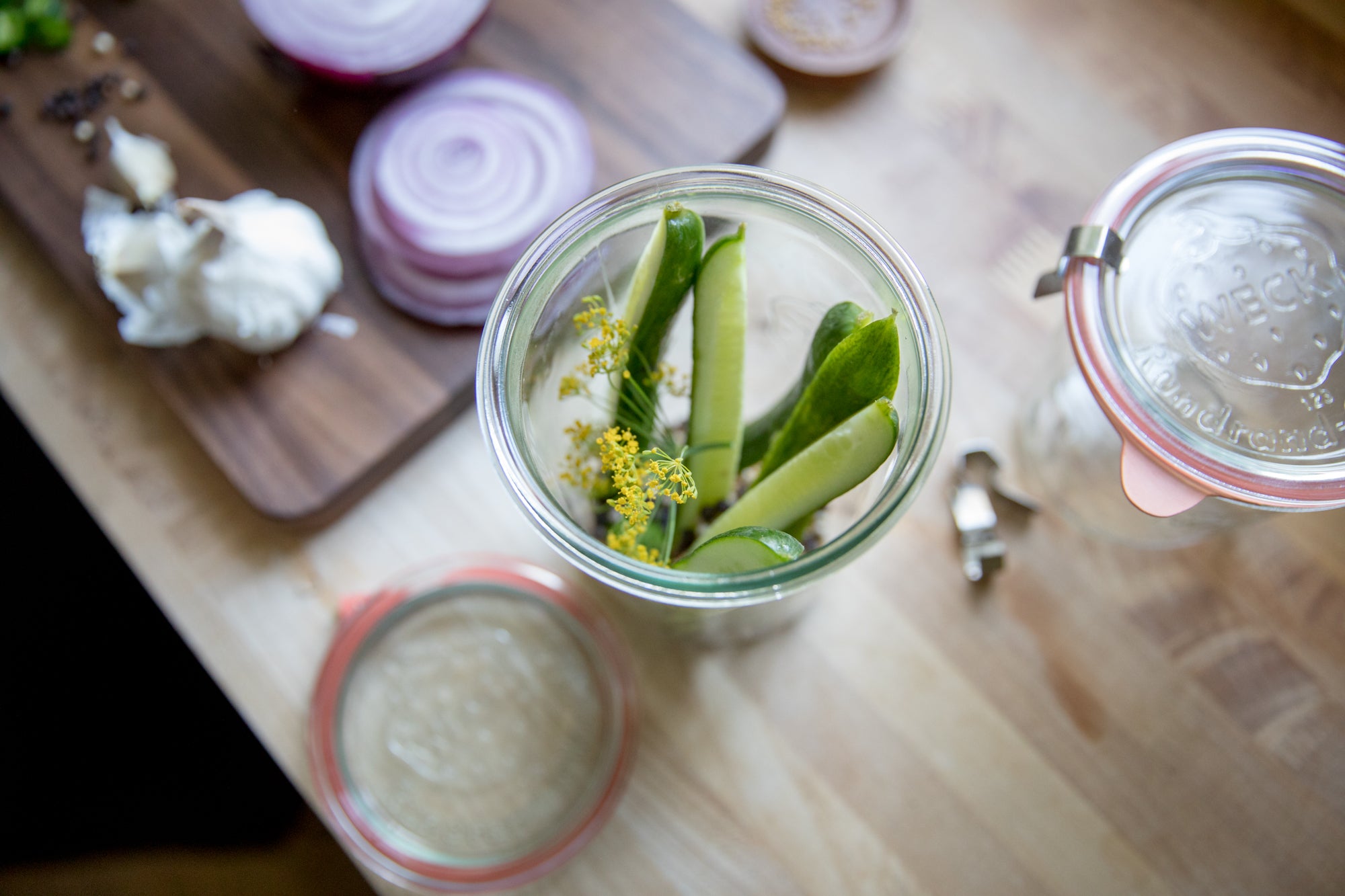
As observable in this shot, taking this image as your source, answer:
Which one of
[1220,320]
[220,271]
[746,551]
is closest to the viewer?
[746,551]

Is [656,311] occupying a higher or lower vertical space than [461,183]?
higher

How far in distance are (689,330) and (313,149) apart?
0.34 metres

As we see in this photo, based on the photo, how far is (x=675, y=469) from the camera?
1.23 feet

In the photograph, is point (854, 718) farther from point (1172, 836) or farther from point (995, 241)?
point (995, 241)

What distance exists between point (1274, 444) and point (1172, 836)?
10.8 inches

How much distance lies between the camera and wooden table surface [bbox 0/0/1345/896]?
1.86 feet

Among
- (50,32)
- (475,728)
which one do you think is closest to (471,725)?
(475,728)

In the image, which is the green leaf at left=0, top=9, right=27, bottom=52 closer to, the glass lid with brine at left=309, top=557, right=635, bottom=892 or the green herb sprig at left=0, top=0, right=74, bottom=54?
the green herb sprig at left=0, top=0, right=74, bottom=54

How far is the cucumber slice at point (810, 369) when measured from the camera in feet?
A: 1.27

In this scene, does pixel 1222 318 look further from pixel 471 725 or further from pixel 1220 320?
pixel 471 725

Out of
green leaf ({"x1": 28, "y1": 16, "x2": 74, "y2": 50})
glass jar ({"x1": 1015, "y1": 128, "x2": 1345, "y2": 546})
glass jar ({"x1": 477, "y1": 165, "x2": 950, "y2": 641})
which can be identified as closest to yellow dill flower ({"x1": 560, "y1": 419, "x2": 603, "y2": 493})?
glass jar ({"x1": 477, "y1": 165, "x2": 950, "y2": 641})

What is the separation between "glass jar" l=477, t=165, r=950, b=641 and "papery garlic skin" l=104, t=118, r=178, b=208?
1.21 feet

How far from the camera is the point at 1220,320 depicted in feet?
1.53

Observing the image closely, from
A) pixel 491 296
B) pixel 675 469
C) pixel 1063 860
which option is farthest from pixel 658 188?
pixel 1063 860
